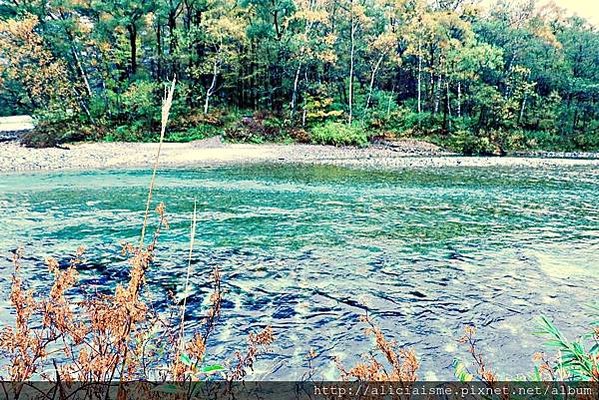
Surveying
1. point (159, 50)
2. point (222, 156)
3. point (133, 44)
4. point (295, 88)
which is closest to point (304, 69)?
point (295, 88)

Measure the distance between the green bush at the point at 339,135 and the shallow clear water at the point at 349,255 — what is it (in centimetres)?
1348

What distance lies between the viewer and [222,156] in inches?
917

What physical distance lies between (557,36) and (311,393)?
37.9m

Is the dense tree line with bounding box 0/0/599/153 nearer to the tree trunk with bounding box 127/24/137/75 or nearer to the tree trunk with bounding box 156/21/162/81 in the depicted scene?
the tree trunk with bounding box 127/24/137/75

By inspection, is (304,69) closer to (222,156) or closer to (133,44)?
(133,44)

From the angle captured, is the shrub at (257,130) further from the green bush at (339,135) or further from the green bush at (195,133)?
the green bush at (339,135)

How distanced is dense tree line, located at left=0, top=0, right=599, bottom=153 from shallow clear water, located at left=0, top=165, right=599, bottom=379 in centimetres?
1541

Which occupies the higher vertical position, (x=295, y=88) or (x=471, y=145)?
(x=295, y=88)

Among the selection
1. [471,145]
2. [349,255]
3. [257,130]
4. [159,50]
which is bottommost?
[349,255]

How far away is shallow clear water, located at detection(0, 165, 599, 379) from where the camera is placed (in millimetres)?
4613

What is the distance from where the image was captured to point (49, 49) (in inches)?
1145

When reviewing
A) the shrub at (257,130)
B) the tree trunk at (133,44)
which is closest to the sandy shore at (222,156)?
the shrub at (257,130)

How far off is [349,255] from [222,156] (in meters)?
16.8

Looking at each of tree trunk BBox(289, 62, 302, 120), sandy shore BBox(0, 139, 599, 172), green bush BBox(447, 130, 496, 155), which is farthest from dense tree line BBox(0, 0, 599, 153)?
sandy shore BBox(0, 139, 599, 172)
